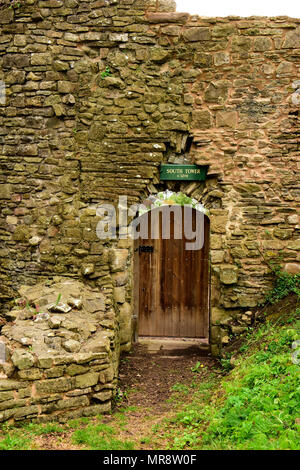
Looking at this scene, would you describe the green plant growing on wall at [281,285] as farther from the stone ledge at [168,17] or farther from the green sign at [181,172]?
the stone ledge at [168,17]

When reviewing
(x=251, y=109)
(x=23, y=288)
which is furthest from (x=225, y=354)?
(x=251, y=109)

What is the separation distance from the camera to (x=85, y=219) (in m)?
6.16

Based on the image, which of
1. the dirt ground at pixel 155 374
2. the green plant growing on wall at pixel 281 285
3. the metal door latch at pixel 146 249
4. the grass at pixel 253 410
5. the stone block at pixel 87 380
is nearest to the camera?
the grass at pixel 253 410

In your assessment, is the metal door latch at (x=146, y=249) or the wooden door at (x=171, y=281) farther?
the metal door latch at (x=146, y=249)

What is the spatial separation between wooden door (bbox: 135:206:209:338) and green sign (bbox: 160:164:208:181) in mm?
1443

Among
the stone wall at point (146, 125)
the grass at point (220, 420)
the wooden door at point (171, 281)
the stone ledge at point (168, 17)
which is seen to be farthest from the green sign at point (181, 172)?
the grass at point (220, 420)

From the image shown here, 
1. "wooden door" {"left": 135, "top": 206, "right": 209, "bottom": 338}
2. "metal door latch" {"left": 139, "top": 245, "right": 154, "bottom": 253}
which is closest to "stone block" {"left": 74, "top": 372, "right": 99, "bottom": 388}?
"wooden door" {"left": 135, "top": 206, "right": 209, "bottom": 338}

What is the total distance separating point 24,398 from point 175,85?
15.9 feet

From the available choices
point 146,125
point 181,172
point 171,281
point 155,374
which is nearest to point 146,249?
point 171,281

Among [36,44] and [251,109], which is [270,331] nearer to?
[251,109]

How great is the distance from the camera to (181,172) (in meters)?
6.27

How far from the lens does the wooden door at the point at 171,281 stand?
769cm

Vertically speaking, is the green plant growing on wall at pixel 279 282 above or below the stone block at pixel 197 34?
below

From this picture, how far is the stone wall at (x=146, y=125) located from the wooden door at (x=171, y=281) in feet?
4.53
